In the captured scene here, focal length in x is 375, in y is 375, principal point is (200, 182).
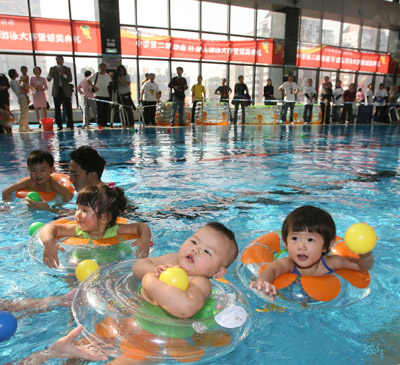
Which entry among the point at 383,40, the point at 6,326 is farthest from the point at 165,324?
the point at 383,40

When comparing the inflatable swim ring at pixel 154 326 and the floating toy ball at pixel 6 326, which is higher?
the inflatable swim ring at pixel 154 326

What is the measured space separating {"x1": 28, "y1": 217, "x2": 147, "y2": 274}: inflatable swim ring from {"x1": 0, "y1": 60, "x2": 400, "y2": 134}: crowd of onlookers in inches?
415

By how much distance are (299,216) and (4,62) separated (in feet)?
54.5

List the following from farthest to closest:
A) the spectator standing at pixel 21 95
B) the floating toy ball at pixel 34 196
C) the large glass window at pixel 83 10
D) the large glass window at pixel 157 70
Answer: the large glass window at pixel 157 70 < the large glass window at pixel 83 10 < the spectator standing at pixel 21 95 < the floating toy ball at pixel 34 196

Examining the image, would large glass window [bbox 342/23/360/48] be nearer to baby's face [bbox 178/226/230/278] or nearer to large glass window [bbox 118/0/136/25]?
large glass window [bbox 118/0/136/25]

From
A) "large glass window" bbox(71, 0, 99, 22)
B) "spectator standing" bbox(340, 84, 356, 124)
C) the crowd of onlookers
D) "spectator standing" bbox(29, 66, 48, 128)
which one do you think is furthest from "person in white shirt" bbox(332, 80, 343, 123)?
"spectator standing" bbox(29, 66, 48, 128)

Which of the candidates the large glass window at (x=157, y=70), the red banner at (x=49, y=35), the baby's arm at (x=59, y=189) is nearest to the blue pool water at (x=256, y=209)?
the baby's arm at (x=59, y=189)

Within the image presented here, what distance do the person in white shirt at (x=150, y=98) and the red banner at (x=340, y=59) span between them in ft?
31.8

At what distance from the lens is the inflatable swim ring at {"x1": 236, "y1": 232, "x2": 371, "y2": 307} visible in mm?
2002

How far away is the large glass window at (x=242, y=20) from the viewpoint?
750 inches

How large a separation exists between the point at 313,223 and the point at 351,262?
45 centimetres

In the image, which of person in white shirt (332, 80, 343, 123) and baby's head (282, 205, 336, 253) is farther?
person in white shirt (332, 80, 343, 123)

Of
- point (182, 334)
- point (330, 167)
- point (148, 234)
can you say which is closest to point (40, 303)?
point (148, 234)

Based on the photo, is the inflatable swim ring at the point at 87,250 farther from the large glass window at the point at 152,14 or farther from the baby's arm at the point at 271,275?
the large glass window at the point at 152,14
